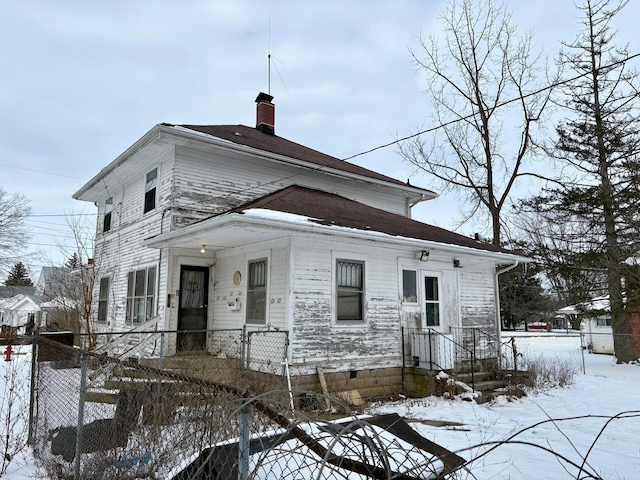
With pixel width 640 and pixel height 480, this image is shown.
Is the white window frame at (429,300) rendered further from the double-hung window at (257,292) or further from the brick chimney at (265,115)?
the brick chimney at (265,115)


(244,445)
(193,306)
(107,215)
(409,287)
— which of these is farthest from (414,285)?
(107,215)

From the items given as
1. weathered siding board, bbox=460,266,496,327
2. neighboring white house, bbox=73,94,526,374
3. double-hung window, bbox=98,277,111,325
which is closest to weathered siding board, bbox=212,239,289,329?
neighboring white house, bbox=73,94,526,374

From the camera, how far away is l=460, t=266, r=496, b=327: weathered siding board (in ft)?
40.9

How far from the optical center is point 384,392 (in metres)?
9.98

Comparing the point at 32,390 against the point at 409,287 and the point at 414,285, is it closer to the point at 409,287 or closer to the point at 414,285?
the point at 409,287

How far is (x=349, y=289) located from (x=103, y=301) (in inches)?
364

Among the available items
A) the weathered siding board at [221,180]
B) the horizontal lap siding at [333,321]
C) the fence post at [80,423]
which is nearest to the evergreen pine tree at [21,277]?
the weathered siding board at [221,180]

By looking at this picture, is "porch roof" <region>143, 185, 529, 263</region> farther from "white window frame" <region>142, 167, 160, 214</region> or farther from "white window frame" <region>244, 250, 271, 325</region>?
"white window frame" <region>142, 167, 160, 214</region>

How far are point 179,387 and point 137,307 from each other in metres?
8.20

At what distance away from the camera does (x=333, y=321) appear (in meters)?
9.50

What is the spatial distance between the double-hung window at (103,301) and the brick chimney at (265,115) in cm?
742

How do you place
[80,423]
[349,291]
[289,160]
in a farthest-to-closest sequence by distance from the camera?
[289,160], [349,291], [80,423]

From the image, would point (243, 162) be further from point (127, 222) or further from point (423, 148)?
point (423, 148)

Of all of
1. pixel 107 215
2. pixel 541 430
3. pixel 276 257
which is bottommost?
pixel 541 430
